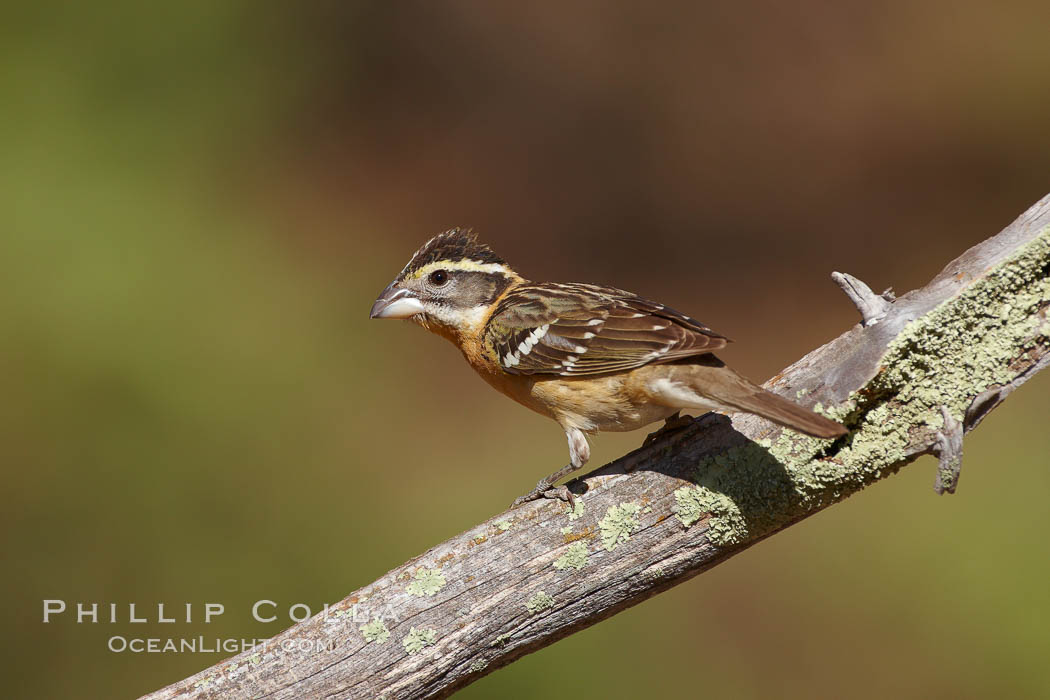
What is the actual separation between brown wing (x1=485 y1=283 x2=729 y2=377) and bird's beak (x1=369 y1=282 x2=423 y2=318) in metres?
0.54

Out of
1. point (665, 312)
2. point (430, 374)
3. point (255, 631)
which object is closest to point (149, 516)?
point (255, 631)

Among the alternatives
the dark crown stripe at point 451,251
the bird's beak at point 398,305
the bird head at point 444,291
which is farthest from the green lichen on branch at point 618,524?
the dark crown stripe at point 451,251

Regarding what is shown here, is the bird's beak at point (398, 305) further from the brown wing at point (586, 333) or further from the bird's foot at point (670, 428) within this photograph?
the bird's foot at point (670, 428)

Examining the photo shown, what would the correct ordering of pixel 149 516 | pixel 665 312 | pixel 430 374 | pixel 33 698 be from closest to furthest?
pixel 665 312, pixel 33 698, pixel 149 516, pixel 430 374

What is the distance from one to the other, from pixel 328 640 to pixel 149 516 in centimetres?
461

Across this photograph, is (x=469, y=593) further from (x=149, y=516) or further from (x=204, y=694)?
(x=149, y=516)

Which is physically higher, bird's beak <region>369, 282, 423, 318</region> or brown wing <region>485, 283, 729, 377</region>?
bird's beak <region>369, 282, 423, 318</region>

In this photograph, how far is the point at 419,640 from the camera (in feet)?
12.3

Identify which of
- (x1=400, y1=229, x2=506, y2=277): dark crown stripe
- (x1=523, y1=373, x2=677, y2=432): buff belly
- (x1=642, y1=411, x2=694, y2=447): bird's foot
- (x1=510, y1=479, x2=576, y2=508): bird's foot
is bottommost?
(x1=510, y1=479, x2=576, y2=508): bird's foot

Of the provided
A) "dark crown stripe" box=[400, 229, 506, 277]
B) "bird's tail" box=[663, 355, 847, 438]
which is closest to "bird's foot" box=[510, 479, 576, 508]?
"bird's tail" box=[663, 355, 847, 438]

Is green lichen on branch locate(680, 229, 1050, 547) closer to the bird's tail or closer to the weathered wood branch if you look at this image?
the weathered wood branch

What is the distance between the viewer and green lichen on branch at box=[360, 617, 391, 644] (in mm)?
A: 3760

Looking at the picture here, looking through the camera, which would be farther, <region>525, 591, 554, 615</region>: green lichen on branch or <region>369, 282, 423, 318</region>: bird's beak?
<region>369, 282, 423, 318</region>: bird's beak

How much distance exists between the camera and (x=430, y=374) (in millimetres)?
11055
